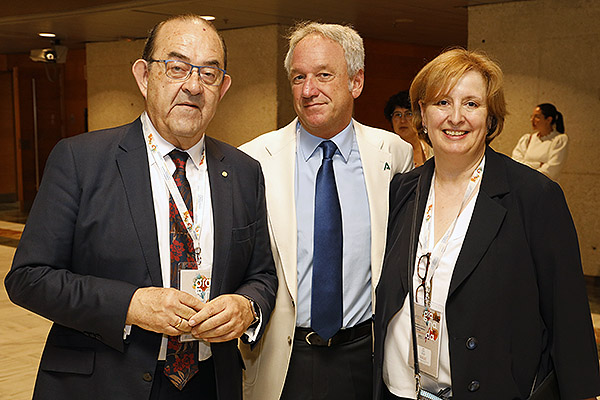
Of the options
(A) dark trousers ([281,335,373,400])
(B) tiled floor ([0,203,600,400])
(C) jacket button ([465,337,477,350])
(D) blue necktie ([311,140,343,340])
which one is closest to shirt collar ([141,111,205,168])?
(D) blue necktie ([311,140,343,340])

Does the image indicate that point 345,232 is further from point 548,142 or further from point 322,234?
point 548,142

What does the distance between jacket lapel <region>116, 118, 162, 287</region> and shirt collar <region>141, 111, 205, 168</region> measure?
0.04 metres

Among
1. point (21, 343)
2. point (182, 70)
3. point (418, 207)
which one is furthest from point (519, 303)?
point (21, 343)

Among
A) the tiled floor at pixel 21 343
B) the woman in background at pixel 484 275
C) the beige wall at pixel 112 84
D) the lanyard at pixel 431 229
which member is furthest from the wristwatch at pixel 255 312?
the beige wall at pixel 112 84

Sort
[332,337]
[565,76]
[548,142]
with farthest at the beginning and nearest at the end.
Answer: [565,76]
[548,142]
[332,337]

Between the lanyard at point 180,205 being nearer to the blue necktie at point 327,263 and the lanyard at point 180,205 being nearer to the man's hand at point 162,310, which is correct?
the man's hand at point 162,310

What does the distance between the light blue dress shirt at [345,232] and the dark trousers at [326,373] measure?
0.31 feet

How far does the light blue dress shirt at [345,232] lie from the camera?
2359 mm

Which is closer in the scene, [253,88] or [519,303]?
[519,303]

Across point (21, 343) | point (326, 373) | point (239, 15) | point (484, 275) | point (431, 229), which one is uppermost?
point (239, 15)

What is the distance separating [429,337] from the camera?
6.30 ft

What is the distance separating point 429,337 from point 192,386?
73 cm

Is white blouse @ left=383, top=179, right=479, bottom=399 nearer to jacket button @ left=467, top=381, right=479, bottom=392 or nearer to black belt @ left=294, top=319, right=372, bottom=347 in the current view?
jacket button @ left=467, top=381, right=479, bottom=392

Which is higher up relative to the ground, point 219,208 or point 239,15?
point 239,15
